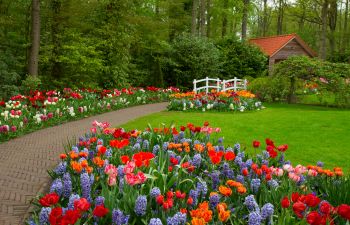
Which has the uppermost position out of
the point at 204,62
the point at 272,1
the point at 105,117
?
the point at 272,1

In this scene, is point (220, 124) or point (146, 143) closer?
point (146, 143)

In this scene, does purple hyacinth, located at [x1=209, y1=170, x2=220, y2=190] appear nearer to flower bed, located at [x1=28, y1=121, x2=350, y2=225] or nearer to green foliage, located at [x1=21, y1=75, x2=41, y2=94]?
flower bed, located at [x1=28, y1=121, x2=350, y2=225]

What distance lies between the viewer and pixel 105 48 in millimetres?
21312

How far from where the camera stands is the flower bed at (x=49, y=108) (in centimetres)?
1007

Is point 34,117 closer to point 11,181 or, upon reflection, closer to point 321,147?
point 11,181

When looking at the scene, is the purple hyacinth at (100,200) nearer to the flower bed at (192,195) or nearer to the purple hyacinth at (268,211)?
the flower bed at (192,195)

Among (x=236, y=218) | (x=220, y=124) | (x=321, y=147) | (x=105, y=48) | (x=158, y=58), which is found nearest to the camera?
(x=236, y=218)

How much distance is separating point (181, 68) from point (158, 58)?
1.87m

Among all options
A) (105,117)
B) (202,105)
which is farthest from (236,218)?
(202,105)

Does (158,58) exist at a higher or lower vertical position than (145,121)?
higher

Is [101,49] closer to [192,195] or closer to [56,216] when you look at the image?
[192,195]

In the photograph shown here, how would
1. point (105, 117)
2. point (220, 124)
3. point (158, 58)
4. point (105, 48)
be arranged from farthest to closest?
point (158, 58), point (105, 48), point (105, 117), point (220, 124)

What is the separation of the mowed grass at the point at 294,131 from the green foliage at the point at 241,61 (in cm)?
1487

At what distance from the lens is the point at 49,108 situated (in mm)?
12039
